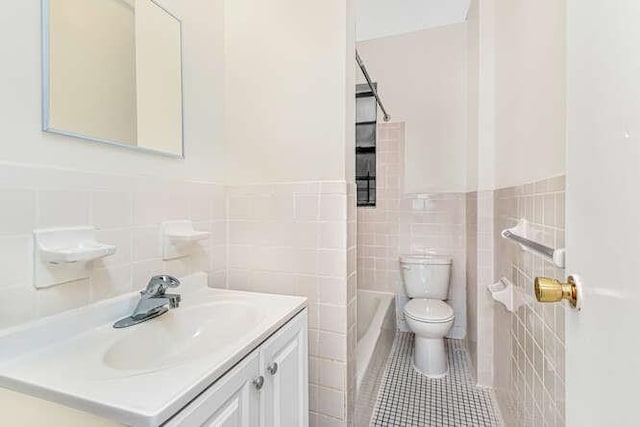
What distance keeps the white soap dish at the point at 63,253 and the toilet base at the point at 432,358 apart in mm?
2033

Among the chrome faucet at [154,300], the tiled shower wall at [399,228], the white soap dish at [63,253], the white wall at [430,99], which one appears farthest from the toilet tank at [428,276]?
the white soap dish at [63,253]

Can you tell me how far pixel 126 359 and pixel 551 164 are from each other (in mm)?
1428

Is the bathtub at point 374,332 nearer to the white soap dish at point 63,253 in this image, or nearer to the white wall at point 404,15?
the white soap dish at point 63,253

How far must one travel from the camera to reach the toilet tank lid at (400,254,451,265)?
100 inches

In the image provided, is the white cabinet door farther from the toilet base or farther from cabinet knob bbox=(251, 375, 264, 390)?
the toilet base

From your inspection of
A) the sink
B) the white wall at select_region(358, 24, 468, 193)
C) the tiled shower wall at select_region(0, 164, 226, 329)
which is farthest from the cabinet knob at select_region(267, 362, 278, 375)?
the white wall at select_region(358, 24, 468, 193)

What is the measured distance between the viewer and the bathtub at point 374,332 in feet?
5.86

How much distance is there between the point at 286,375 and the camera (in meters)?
1.00

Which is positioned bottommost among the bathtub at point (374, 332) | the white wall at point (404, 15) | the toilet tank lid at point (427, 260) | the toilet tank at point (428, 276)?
the bathtub at point (374, 332)

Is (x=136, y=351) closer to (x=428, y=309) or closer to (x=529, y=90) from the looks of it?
(x=529, y=90)

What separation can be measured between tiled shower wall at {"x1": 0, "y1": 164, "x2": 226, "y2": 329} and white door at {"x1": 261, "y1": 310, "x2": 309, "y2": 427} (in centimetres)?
50

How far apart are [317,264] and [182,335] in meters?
0.57

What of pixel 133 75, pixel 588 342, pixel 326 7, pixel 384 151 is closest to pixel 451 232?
pixel 384 151

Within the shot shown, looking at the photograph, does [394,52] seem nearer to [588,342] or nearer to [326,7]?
[326,7]
